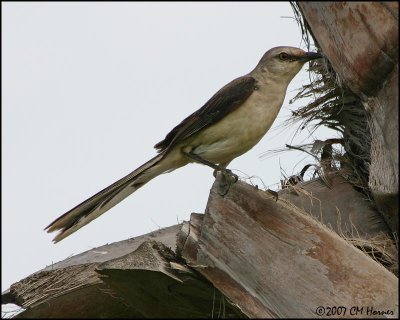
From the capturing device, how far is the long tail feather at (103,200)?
6.02 m

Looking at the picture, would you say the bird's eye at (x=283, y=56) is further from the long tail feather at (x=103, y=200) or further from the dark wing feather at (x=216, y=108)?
the long tail feather at (x=103, y=200)

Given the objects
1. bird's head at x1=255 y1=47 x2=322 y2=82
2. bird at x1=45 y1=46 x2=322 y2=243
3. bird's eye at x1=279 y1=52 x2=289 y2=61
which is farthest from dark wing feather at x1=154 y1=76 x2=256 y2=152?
bird's eye at x1=279 y1=52 x2=289 y2=61

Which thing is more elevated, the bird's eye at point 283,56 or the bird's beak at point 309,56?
the bird's eye at point 283,56

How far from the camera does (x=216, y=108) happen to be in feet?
20.9

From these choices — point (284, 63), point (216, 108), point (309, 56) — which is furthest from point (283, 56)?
point (216, 108)

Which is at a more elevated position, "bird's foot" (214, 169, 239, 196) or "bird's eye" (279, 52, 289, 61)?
"bird's eye" (279, 52, 289, 61)

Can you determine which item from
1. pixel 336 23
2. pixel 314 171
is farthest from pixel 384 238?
pixel 336 23

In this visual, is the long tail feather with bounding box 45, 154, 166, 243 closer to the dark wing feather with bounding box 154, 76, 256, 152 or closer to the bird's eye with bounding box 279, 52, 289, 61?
the dark wing feather with bounding box 154, 76, 256, 152

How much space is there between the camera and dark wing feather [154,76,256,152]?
633cm

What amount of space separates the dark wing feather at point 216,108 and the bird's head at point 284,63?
0.19 meters

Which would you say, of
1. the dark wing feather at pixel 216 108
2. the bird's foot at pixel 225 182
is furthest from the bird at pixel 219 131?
the bird's foot at pixel 225 182

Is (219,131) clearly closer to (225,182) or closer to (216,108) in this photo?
(216,108)

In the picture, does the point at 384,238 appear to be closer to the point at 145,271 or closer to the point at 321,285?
the point at 321,285

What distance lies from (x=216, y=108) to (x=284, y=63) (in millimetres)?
725
